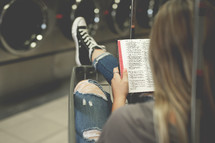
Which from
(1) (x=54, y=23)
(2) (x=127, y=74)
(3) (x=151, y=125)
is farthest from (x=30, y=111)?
(3) (x=151, y=125)

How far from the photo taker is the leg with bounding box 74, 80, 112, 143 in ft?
2.73

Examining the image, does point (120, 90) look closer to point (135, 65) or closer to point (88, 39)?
point (135, 65)

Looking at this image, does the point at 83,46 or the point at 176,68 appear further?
the point at 83,46

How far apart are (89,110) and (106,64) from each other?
0.32m

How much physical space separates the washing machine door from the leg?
129 centimetres

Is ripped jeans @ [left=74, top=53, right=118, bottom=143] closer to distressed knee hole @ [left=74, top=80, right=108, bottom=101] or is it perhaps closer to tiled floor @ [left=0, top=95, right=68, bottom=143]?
distressed knee hole @ [left=74, top=80, right=108, bottom=101]

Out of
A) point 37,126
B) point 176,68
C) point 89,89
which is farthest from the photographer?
point 37,126

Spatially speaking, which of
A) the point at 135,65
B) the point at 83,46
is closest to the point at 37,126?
the point at 83,46

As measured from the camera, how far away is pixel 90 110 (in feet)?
2.91

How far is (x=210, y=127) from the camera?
0.50 metres

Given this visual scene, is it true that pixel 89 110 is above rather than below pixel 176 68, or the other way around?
below

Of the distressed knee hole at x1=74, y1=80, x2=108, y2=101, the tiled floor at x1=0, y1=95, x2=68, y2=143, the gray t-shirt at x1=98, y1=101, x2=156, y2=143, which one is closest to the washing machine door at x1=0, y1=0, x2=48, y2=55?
the tiled floor at x1=0, y1=95, x2=68, y2=143

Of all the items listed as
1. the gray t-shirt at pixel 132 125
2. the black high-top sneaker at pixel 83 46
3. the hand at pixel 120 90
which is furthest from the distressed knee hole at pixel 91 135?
the black high-top sneaker at pixel 83 46

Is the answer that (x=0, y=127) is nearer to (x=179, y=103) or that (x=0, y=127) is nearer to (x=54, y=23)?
(x=54, y=23)
